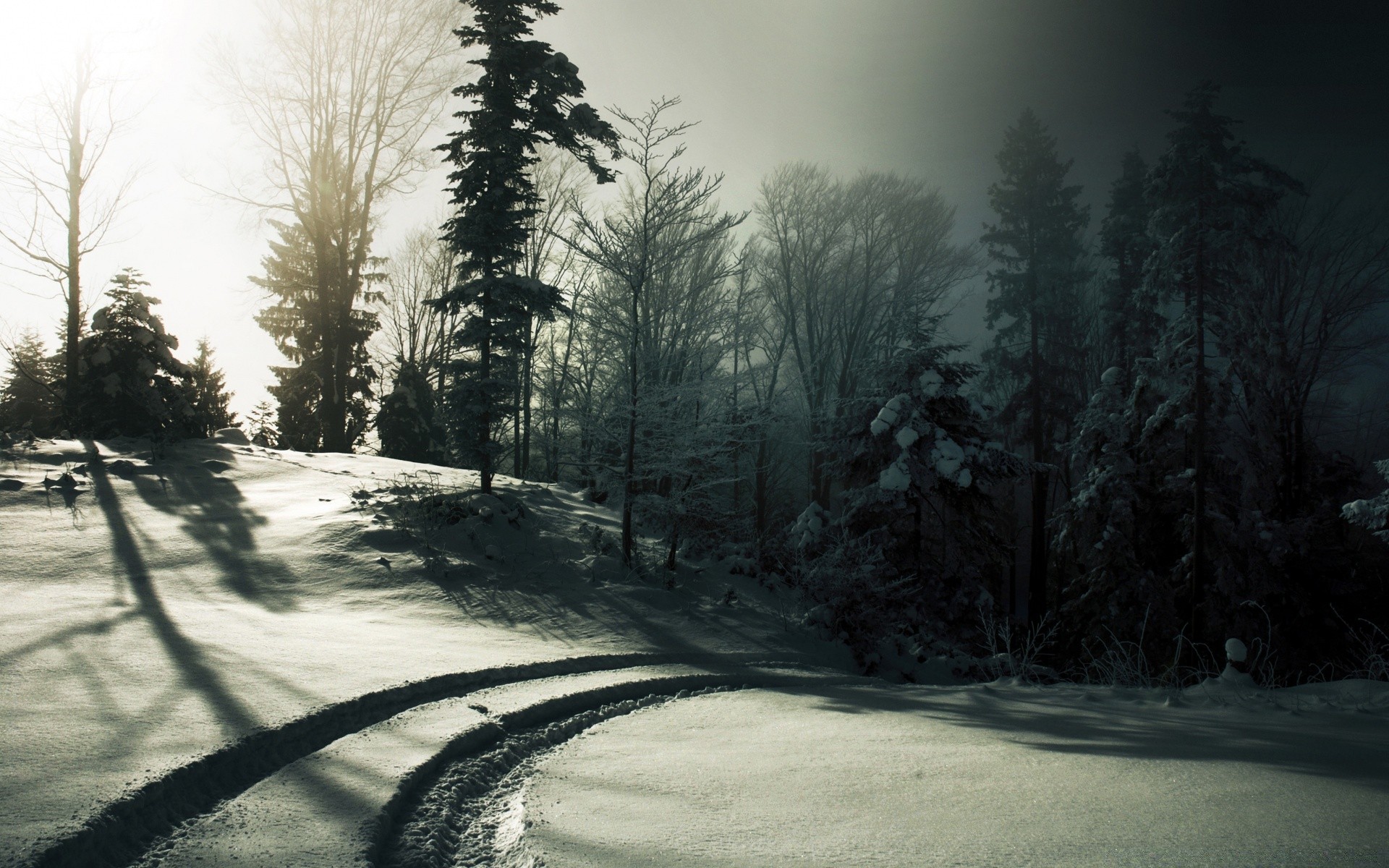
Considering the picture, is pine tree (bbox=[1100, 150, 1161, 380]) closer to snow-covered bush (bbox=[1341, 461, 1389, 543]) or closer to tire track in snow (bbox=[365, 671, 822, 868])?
snow-covered bush (bbox=[1341, 461, 1389, 543])

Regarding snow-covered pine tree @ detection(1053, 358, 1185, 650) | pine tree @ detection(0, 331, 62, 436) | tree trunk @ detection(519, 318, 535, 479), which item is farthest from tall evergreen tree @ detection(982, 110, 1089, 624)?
pine tree @ detection(0, 331, 62, 436)

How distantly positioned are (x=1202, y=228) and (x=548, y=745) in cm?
1607

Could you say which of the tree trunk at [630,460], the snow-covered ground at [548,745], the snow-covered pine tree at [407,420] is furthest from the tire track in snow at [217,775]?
the snow-covered pine tree at [407,420]

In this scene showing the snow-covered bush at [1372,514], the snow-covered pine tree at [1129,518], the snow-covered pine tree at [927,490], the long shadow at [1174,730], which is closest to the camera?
the long shadow at [1174,730]

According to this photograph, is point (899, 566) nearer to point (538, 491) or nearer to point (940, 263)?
point (538, 491)

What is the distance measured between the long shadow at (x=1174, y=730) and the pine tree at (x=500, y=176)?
9712 mm

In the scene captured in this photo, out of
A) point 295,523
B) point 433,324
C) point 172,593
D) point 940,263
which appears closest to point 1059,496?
point 940,263

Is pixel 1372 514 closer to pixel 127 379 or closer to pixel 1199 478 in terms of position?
pixel 1199 478

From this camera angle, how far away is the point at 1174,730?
4.05 metres

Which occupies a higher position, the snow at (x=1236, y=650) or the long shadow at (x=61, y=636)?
the snow at (x=1236, y=650)

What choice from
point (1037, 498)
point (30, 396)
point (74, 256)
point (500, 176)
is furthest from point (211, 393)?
point (1037, 498)

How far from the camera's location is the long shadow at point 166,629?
3.97m

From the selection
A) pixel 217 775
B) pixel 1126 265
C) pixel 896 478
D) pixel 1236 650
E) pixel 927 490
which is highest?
pixel 1126 265

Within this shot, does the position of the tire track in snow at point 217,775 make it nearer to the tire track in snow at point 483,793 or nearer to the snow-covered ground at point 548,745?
the snow-covered ground at point 548,745
